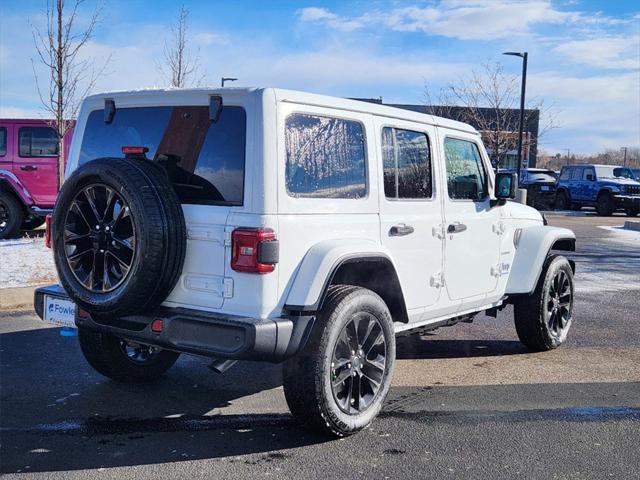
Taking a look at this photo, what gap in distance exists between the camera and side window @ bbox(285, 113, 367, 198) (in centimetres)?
395

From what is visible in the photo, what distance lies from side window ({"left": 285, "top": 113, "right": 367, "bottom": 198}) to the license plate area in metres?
1.59

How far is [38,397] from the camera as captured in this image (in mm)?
4801

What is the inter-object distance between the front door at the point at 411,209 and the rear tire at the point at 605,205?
23.8m

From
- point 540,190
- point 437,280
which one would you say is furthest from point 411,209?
point 540,190

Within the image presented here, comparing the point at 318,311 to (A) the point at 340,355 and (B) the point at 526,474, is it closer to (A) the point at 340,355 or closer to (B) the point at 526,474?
(A) the point at 340,355

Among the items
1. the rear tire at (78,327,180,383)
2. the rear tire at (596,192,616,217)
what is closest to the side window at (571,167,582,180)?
the rear tire at (596,192,616,217)

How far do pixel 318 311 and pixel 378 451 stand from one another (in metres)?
0.85

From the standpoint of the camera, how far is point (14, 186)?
12.6 metres

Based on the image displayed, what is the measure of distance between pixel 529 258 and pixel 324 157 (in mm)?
2704

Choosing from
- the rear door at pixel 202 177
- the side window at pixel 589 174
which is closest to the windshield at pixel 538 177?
the side window at pixel 589 174

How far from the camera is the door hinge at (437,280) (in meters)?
4.95

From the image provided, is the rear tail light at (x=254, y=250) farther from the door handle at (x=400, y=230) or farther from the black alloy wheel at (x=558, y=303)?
the black alloy wheel at (x=558, y=303)

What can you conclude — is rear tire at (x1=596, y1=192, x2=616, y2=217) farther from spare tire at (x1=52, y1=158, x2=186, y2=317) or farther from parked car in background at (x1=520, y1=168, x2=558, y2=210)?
spare tire at (x1=52, y1=158, x2=186, y2=317)

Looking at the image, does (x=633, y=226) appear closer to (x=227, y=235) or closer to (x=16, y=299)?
(x=16, y=299)
